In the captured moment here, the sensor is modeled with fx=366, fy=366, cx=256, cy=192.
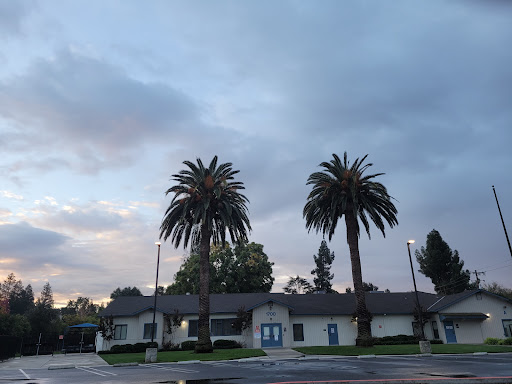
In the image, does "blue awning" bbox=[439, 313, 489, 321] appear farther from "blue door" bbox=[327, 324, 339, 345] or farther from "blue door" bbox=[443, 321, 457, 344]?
"blue door" bbox=[327, 324, 339, 345]

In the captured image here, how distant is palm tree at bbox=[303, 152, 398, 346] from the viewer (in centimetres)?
3353

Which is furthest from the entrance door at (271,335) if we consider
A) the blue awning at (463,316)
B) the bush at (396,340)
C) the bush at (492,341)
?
the bush at (492,341)

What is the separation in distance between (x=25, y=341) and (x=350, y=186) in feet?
126

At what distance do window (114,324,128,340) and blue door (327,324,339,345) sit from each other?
21.7 meters

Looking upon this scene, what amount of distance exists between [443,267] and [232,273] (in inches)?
1476

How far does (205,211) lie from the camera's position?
31.4 m

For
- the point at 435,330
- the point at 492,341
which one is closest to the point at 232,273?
the point at 435,330

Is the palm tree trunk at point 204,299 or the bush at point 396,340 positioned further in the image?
the bush at point 396,340

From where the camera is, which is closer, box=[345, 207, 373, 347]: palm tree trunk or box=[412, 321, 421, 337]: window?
box=[345, 207, 373, 347]: palm tree trunk

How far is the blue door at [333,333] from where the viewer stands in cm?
3959

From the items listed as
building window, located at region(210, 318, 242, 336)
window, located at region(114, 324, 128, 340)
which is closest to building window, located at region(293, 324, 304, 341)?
building window, located at region(210, 318, 242, 336)

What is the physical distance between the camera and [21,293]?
370 feet

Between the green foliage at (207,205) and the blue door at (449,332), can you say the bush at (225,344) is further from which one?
the blue door at (449,332)

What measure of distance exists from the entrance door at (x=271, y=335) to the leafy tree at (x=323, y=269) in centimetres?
5423
